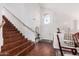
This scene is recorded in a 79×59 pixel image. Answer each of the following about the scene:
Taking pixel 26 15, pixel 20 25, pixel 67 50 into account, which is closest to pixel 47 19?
pixel 26 15

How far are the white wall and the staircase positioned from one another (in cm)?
8

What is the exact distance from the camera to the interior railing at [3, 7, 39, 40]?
7.14ft

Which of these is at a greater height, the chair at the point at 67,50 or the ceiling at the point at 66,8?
the ceiling at the point at 66,8

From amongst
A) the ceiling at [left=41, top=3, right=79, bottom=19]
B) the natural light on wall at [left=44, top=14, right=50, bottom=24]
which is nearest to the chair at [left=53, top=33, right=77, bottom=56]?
the natural light on wall at [left=44, top=14, right=50, bottom=24]

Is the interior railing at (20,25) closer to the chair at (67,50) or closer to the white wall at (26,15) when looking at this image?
the white wall at (26,15)

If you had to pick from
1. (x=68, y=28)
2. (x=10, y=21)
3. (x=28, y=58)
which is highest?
(x=10, y=21)

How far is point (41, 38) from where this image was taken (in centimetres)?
226

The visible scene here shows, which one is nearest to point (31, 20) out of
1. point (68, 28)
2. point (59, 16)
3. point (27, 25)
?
point (27, 25)

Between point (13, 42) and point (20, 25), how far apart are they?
32 cm

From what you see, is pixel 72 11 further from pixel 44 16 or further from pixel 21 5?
pixel 21 5

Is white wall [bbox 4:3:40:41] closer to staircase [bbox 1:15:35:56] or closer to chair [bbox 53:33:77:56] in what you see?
staircase [bbox 1:15:35:56]

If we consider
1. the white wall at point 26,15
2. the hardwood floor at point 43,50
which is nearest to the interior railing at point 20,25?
the white wall at point 26,15

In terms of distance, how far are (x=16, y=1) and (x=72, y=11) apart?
99cm

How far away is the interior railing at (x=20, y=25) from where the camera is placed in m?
2.18
